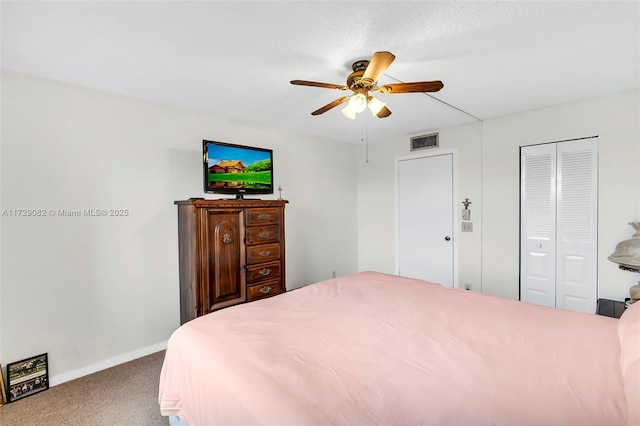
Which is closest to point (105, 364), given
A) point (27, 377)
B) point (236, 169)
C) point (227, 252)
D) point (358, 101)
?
point (27, 377)

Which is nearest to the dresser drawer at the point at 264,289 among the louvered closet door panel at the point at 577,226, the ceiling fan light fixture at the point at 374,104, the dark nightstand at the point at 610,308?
the ceiling fan light fixture at the point at 374,104

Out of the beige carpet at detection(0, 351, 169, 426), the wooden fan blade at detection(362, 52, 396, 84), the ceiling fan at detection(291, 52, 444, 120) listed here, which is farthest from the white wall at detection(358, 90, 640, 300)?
the beige carpet at detection(0, 351, 169, 426)

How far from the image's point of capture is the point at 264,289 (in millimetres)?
2957

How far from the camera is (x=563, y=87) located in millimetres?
2547

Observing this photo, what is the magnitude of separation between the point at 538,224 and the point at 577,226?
1.04 feet

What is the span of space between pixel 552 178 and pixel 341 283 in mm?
2484

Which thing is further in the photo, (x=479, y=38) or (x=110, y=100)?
(x=110, y=100)

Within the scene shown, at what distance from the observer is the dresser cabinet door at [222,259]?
2.57 meters

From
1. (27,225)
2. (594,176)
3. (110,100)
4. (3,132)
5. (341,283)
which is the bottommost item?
(341,283)

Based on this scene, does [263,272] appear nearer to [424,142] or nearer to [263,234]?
[263,234]

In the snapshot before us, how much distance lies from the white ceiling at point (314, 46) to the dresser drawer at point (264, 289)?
5.88ft

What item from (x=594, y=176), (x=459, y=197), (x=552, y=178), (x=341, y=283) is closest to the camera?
(x=341, y=283)

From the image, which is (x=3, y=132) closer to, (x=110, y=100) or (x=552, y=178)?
(x=110, y=100)

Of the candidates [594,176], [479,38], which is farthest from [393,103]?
[594,176]
